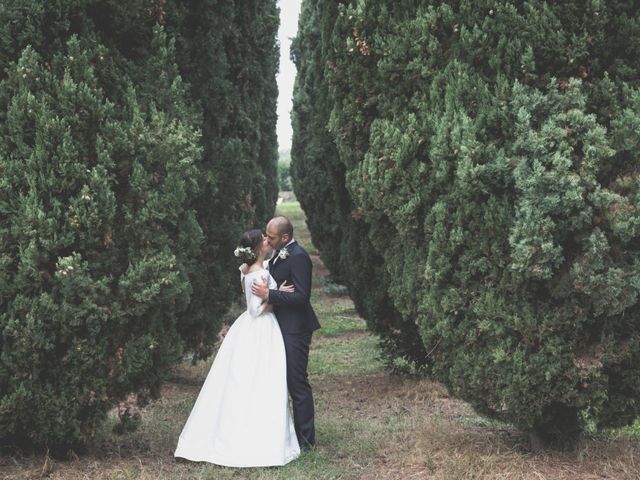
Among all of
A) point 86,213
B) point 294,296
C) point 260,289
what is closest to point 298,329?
point 294,296

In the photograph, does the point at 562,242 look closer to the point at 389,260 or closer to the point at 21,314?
the point at 389,260

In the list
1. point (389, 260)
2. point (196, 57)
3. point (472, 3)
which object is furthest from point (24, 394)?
point (472, 3)

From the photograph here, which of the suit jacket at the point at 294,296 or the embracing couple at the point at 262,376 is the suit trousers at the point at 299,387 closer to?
the embracing couple at the point at 262,376

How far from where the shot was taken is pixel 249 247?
612 centimetres

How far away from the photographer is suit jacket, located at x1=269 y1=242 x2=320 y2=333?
592 cm

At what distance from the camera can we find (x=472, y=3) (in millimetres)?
5070

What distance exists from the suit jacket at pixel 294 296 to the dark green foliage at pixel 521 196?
976mm

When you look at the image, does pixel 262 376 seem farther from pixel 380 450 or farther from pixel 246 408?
pixel 380 450

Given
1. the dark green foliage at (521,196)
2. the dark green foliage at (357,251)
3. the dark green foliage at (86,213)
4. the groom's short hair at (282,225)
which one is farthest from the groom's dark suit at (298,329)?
the dark green foliage at (521,196)

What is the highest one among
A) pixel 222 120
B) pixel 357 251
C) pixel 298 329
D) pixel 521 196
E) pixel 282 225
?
pixel 222 120

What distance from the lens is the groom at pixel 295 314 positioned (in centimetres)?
596

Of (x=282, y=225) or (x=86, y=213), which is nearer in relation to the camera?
(x=86, y=213)

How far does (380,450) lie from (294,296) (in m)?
1.45

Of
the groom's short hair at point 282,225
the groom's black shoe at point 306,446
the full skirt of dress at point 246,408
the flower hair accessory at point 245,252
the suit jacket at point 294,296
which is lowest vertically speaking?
the groom's black shoe at point 306,446
